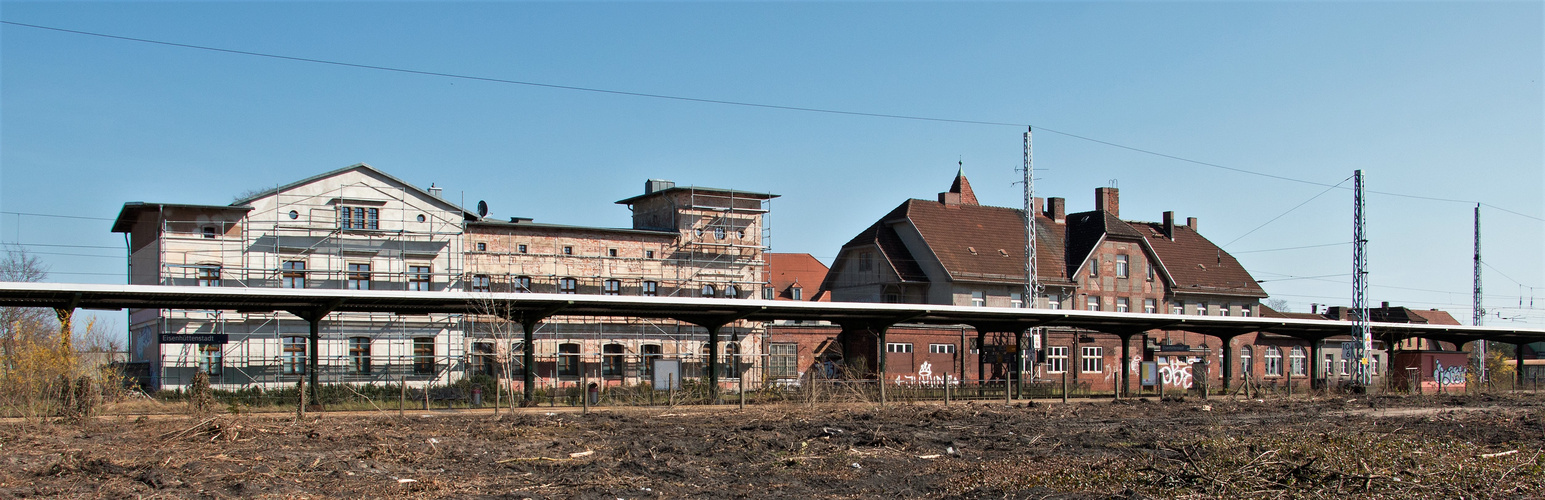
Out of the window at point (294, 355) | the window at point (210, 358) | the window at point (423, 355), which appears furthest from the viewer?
the window at point (423, 355)

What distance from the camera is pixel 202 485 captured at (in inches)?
547

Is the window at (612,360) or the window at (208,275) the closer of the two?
the window at (208,275)

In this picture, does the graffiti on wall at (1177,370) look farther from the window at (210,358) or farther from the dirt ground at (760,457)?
the window at (210,358)

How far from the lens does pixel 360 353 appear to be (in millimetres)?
39219

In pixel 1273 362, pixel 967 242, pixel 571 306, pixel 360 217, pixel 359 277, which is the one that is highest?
pixel 360 217

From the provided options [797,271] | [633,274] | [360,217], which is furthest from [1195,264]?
[360,217]

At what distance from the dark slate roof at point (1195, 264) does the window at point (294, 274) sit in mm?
39070

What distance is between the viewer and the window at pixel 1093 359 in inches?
2069

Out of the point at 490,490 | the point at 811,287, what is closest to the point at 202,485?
the point at 490,490

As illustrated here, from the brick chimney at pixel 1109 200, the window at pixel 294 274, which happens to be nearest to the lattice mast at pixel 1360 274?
the brick chimney at pixel 1109 200

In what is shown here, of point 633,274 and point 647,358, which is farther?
point 633,274

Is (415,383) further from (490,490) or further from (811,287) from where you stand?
(811,287)

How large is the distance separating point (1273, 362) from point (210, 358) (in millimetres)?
47021

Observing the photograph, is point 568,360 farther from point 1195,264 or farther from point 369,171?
point 1195,264
